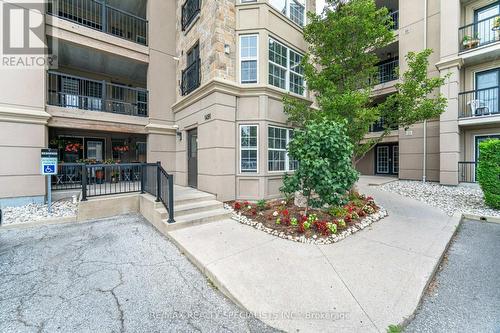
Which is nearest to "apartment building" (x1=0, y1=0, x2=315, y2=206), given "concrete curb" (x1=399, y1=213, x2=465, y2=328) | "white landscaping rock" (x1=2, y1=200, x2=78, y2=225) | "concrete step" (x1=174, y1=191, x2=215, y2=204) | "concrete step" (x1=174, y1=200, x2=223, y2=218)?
"concrete step" (x1=174, y1=191, x2=215, y2=204)

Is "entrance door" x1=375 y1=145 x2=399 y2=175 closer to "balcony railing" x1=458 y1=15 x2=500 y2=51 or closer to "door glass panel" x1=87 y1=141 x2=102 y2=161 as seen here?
"balcony railing" x1=458 y1=15 x2=500 y2=51

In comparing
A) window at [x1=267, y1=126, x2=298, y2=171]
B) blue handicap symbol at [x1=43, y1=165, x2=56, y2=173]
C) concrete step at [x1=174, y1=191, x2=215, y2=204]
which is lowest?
concrete step at [x1=174, y1=191, x2=215, y2=204]

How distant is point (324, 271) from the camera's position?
339 cm

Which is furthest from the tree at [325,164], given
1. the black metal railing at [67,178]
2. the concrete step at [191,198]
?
the black metal railing at [67,178]

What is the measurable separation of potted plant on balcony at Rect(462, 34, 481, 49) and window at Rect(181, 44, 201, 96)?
Answer: 13.0 meters

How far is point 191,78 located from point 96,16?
25.5ft

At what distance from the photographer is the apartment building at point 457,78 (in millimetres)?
10078

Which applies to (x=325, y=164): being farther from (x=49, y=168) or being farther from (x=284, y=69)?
(x=49, y=168)

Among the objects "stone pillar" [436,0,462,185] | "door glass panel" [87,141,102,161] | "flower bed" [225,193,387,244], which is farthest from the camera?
"door glass panel" [87,141,102,161]

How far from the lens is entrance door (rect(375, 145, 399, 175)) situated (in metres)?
15.1

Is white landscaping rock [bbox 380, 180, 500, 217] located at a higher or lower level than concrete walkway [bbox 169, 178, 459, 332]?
higher

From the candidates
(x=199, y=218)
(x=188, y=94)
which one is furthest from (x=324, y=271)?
(x=188, y=94)

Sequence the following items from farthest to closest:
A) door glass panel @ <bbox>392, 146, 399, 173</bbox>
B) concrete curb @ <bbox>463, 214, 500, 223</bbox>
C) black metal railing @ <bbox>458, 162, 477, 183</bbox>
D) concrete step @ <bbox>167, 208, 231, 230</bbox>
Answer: door glass panel @ <bbox>392, 146, 399, 173</bbox> < black metal railing @ <bbox>458, 162, 477, 183</bbox> < concrete curb @ <bbox>463, 214, 500, 223</bbox> < concrete step @ <bbox>167, 208, 231, 230</bbox>

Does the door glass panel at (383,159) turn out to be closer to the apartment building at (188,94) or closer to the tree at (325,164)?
the apartment building at (188,94)
